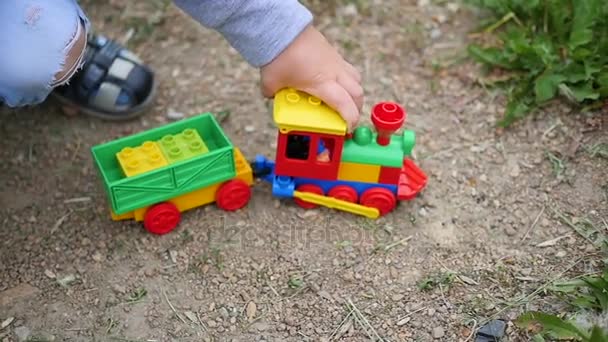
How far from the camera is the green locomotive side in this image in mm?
1474

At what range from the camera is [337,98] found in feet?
4.69

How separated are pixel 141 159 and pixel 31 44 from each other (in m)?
0.31

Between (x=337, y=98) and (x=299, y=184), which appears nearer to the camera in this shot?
(x=337, y=98)

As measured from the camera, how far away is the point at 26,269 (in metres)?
1.49

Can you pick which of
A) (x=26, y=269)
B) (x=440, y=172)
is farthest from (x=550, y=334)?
(x=26, y=269)

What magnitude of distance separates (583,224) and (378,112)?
0.44 metres

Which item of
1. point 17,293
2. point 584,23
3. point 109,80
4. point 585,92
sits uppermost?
point 584,23

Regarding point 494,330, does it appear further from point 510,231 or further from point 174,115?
point 174,115

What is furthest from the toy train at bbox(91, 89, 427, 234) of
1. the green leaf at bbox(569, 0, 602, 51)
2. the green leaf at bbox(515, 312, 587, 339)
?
the green leaf at bbox(569, 0, 602, 51)

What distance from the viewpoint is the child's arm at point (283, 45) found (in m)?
1.40

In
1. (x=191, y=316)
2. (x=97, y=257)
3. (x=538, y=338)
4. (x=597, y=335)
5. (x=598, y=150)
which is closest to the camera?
(x=597, y=335)

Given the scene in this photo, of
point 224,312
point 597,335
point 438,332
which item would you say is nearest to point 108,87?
point 224,312

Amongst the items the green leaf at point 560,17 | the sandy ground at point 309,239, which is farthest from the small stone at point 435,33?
the green leaf at point 560,17

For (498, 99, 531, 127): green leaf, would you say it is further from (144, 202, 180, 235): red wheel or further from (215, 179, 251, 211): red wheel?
(144, 202, 180, 235): red wheel
